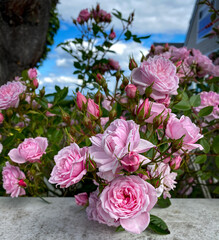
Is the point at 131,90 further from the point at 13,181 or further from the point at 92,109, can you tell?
the point at 13,181

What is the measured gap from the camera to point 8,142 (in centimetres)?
122

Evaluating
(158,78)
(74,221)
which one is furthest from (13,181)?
(158,78)

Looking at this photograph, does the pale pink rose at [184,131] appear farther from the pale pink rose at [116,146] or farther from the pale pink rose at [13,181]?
the pale pink rose at [13,181]

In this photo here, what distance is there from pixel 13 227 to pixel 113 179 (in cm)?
51

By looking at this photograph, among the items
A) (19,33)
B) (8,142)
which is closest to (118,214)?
(8,142)

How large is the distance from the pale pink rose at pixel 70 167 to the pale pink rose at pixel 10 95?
48 centimetres

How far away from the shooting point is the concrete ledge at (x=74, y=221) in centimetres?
89

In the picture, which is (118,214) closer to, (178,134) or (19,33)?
(178,134)

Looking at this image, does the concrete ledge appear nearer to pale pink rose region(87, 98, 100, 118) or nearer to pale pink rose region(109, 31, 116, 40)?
pale pink rose region(87, 98, 100, 118)

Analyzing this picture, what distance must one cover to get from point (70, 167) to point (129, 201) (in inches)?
7.3

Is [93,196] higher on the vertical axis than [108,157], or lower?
lower

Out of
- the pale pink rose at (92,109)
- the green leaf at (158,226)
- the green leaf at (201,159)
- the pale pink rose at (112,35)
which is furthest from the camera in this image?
the pale pink rose at (112,35)

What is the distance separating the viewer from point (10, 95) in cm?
111

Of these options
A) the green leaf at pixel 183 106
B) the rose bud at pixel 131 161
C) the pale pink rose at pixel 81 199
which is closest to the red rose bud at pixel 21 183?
the pale pink rose at pixel 81 199
